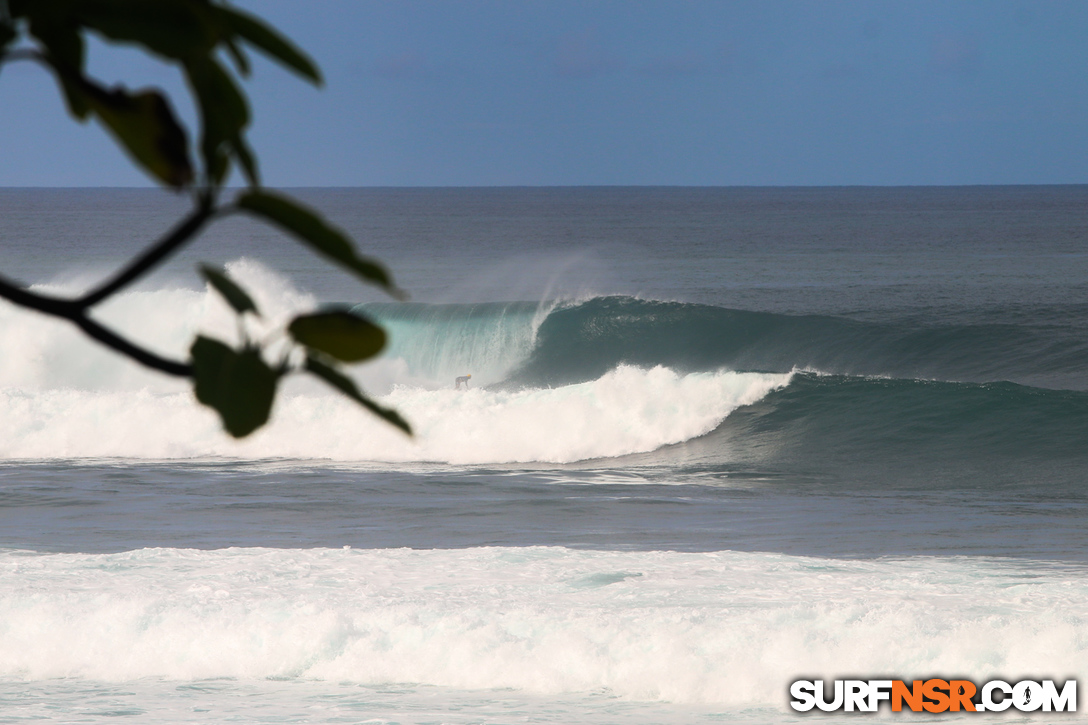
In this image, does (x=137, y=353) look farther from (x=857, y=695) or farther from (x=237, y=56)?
(x=857, y=695)

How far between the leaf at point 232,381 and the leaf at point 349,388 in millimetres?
26

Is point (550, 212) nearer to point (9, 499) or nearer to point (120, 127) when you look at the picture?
point (9, 499)

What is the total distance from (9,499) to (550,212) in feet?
345

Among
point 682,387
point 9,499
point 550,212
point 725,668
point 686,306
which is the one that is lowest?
point 725,668

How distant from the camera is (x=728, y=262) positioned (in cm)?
5194

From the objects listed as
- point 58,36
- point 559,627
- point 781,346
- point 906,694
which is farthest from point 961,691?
point 781,346

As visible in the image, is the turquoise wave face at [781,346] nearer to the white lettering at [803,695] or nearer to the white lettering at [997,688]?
the white lettering at [803,695]

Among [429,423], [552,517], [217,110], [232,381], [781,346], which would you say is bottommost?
[552,517]

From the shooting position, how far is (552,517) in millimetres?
12281

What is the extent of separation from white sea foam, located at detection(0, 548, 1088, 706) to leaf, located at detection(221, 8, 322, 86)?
6.83 metres

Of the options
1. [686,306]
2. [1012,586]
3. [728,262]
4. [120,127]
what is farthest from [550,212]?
[120,127]

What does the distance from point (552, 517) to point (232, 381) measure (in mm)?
11969

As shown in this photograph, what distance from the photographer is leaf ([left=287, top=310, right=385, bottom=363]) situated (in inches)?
17.3

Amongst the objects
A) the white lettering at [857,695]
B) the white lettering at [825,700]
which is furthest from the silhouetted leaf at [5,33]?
the white lettering at [825,700]
